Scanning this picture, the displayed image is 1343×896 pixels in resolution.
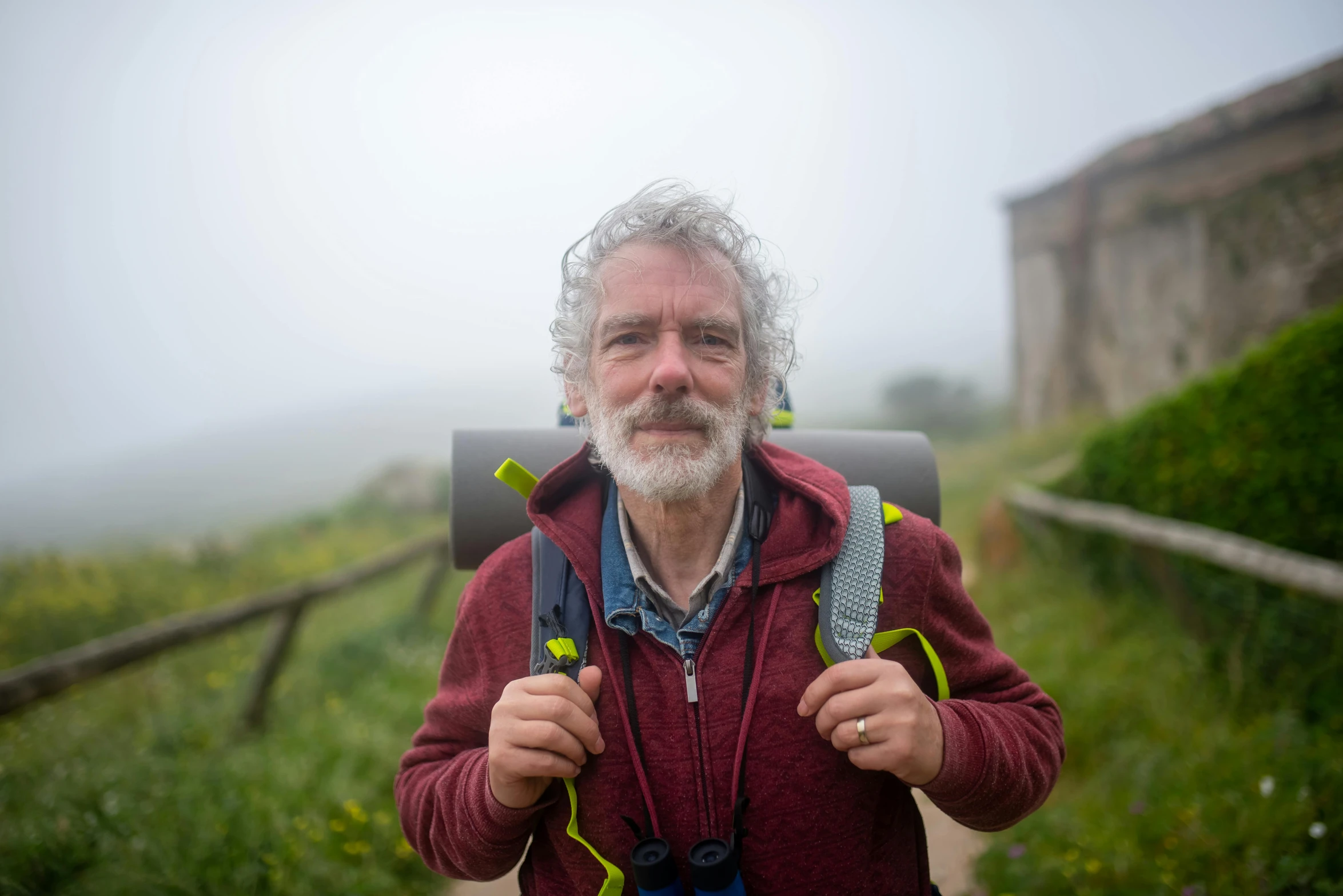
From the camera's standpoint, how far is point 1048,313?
480 inches

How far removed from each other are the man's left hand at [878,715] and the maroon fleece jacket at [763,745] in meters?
0.09

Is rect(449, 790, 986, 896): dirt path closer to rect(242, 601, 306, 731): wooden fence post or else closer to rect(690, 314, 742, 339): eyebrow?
rect(242, 601, 306, 731): wooden fence post

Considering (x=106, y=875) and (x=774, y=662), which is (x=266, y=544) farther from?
(x=774, y=662)

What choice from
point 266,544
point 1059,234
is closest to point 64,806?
point 266,544

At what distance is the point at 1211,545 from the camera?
3320 mm

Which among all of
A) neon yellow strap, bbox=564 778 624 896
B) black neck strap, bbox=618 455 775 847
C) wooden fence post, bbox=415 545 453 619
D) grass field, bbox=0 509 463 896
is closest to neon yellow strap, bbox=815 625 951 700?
black neck strap, bbox=618 455 775 847

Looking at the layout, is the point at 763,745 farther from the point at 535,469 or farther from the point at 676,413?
Result: the point at 535,469

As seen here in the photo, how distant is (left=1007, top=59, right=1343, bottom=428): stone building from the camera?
7188 mm

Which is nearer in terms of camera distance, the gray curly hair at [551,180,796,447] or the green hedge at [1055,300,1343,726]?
the gray curly hair at [551,180,796,447]

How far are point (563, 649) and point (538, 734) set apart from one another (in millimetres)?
160

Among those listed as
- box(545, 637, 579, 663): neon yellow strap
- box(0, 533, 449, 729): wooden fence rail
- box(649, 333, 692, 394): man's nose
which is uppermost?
box(649, 333, 692, 394): man's nose

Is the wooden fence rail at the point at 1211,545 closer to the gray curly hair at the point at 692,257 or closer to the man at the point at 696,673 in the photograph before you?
the man at the point at 696,673

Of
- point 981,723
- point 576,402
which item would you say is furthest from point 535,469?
point 981,723

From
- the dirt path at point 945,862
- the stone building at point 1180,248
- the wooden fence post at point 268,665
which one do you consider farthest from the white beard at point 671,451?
the stone building at point 1180,248
